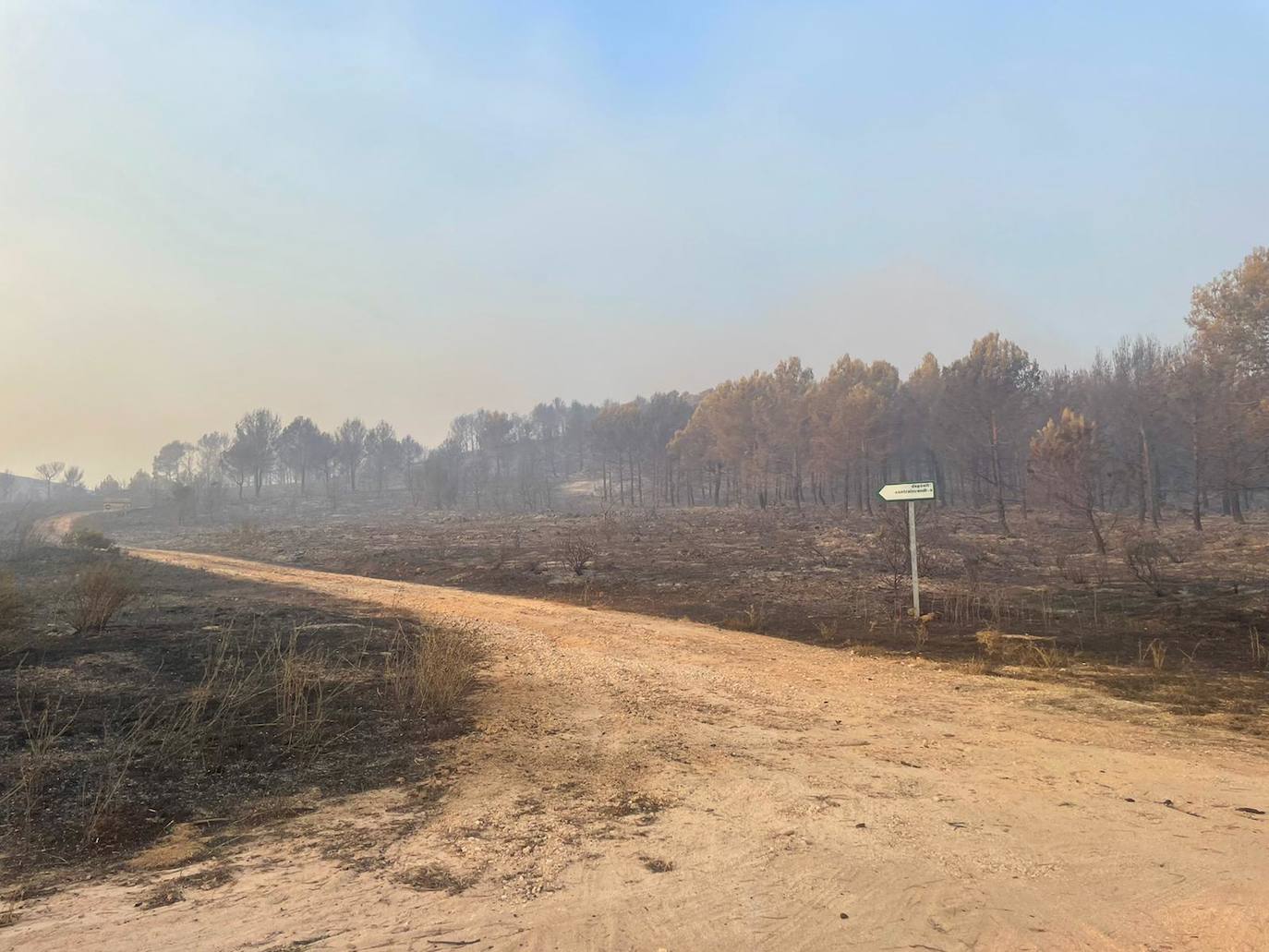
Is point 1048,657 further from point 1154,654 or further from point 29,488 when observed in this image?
point 29,488

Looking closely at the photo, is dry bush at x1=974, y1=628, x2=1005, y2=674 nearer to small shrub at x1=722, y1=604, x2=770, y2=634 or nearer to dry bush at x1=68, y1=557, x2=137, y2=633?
small shrub at x1=722, y1=604, x2=770, y2=634

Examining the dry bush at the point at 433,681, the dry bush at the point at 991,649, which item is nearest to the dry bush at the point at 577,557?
the dry bush at the point at 991,649

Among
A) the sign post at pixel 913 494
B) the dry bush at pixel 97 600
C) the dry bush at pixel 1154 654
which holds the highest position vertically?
the sign post at pixel 913 494

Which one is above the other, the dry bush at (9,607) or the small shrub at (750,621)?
the dry bush at (9,607)

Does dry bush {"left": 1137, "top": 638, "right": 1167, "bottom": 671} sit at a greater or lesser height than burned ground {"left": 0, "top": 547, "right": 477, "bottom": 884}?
lesser

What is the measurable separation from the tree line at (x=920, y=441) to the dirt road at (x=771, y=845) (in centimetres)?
2424

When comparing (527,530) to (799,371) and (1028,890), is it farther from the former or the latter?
(1028,890)

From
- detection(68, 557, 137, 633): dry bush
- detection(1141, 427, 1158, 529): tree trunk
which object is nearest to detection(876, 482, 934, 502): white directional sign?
detection(68, 557, 137, 633): dry bush

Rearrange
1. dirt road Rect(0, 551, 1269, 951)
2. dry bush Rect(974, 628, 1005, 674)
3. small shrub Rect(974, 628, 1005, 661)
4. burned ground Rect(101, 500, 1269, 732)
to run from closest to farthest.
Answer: dirt road Rect(0, 551, 1269, 951) → dry bush Rect(974, 628, 1005, 674) → burned ground Rect(101, 500, 1269, 732) → small shrub Rect(974, 628, 1005, 661)

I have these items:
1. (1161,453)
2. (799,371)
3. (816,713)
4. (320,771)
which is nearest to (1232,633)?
(816,713)

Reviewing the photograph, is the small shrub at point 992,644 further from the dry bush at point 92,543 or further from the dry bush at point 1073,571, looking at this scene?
the dry bush at point 92,543

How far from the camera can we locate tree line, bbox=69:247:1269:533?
93.2 ft

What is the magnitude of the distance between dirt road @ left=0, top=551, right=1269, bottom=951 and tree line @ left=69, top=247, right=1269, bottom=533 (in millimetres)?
24244

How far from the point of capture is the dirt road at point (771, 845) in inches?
129
